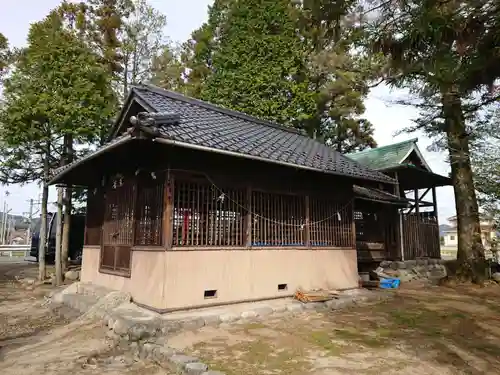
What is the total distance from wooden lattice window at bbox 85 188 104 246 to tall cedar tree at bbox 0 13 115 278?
3.78m

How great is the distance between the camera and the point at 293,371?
16.1 feet

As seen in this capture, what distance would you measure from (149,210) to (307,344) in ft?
14.2

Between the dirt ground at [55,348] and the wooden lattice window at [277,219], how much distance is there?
382cm

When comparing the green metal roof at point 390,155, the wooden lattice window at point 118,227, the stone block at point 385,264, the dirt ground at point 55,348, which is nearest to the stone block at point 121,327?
the dirt ground at point 55,348

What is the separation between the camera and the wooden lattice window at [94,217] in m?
10.6

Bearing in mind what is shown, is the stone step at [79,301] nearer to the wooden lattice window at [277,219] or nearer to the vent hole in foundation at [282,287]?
the wooden lattice window at [277,219]

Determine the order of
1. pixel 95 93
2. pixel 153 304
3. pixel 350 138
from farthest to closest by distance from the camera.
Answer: pixel 350 138
pixel 95 93
pixel 153 304

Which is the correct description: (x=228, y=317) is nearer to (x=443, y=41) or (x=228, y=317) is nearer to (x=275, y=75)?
(x=443, y=41)

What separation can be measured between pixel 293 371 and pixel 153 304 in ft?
11.0

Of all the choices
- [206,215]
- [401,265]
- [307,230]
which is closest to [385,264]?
[401,265]

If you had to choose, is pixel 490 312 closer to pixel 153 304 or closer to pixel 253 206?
pixel 253 206

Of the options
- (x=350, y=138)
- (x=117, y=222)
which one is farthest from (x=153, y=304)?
(x=350, y=138)

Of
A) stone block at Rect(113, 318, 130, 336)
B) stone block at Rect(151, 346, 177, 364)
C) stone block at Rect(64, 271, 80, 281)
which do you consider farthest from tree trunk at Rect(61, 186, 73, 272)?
stone block at Rect(151, 346, 177, 364)

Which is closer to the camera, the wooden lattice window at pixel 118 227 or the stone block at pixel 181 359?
the stone block at pixel 181 359
